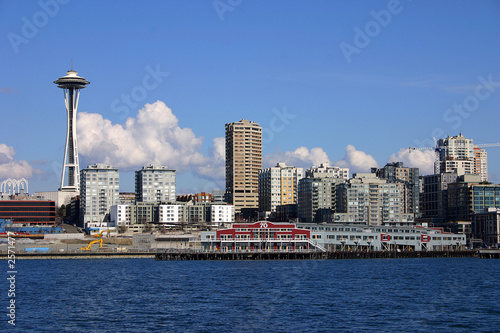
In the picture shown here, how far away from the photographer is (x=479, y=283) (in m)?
94.1

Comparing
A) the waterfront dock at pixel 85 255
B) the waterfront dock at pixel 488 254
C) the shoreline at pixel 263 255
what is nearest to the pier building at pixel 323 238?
the shoreline at pixel 263 255

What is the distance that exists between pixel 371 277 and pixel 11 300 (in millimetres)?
50465

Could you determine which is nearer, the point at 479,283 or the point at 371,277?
the point at 479,283

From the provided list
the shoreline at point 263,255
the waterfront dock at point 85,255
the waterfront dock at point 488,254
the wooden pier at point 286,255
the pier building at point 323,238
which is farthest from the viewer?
the waterfront dock at point 488,254

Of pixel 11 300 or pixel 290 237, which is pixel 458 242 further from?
pixel 11 300

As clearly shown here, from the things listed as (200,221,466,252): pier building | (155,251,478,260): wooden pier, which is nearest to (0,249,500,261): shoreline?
(155,251,478,260): wooden pier

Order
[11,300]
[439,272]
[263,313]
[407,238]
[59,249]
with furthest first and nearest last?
[59,249]
[407,238]
[439,272]
[11,300]
[263,313]

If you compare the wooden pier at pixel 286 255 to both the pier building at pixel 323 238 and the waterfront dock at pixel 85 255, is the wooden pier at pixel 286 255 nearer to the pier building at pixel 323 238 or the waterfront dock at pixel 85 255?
the pier building at pixel 323 238

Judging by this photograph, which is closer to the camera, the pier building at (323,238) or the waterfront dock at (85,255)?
the pier building at (323,238)

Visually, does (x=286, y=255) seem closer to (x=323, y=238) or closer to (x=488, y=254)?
(x=323, y=238)

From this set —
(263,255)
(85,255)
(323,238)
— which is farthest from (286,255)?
(85,255)

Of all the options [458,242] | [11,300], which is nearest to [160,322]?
[11,300]

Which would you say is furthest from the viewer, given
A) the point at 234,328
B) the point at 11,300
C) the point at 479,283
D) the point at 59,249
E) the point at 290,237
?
the point at 59,249

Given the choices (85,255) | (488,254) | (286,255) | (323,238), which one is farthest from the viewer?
(488,254)
